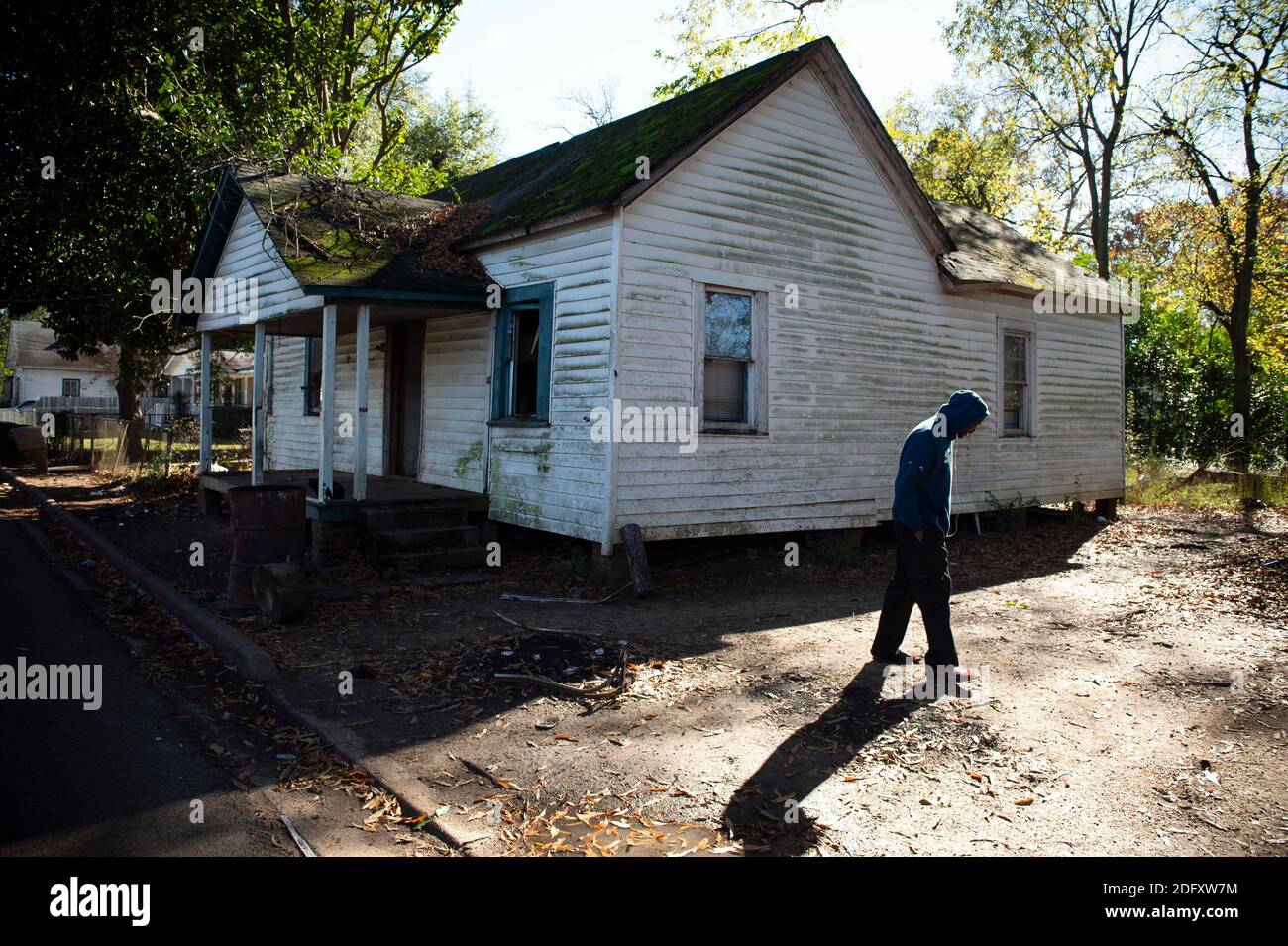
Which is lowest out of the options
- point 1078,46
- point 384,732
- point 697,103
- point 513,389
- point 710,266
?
point 384,732

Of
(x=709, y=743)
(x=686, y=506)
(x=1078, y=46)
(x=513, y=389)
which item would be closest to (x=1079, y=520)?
(x=686, y=506)

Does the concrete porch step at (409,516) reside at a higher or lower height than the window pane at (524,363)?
lower

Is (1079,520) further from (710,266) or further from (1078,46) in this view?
(1078,46)

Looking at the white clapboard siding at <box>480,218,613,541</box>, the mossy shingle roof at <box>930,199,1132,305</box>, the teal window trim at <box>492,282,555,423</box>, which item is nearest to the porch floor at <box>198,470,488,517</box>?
the white clapboard siding at <box>480,218,613,541</box>

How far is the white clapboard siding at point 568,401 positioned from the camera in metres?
9.48

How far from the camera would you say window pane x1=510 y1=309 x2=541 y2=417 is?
10.9 meters

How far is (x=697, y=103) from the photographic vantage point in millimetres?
11445

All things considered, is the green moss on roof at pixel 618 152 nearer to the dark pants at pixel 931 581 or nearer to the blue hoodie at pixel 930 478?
the blue hoodie at pixel 930 478

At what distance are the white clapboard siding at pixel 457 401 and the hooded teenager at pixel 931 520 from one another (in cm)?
641

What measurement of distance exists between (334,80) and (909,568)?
2239 centimetres

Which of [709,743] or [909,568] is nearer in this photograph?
[709,743]

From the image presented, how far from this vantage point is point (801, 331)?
11055mm

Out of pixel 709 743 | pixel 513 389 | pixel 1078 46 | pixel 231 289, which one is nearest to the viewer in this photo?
pixel 709 743

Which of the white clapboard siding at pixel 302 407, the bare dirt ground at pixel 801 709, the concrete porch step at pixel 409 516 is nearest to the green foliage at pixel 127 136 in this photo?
the white clapboard siding at pixel 302 407
